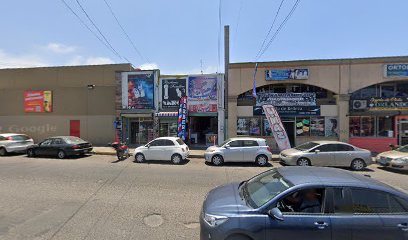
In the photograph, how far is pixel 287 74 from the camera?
18375 millimetres

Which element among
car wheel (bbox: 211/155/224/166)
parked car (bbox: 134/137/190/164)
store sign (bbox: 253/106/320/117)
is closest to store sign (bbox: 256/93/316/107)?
store sign (bbox: 253/106/320/117)

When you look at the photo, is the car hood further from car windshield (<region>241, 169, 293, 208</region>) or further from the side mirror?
the side mirror

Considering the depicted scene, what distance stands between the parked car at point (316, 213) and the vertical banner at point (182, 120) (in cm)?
1481

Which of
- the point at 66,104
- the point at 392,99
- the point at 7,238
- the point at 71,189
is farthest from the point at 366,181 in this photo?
the point at 66,104

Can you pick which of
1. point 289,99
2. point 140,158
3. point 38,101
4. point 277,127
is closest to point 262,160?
point 277,127

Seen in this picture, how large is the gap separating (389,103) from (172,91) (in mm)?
15570

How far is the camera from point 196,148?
18688mm

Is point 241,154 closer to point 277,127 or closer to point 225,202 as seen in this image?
point 277,127

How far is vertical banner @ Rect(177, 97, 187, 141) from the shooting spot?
18719mm

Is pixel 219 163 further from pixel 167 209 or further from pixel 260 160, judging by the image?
pixel 167 209

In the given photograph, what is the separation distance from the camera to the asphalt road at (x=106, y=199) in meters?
4.94

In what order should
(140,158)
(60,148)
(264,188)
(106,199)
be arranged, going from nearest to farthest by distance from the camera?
(264,188) < (106,199) < (140,158) < (60,148)

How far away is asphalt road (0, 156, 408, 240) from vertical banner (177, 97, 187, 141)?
6.92 metres

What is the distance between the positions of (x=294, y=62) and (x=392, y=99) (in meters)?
7.16
